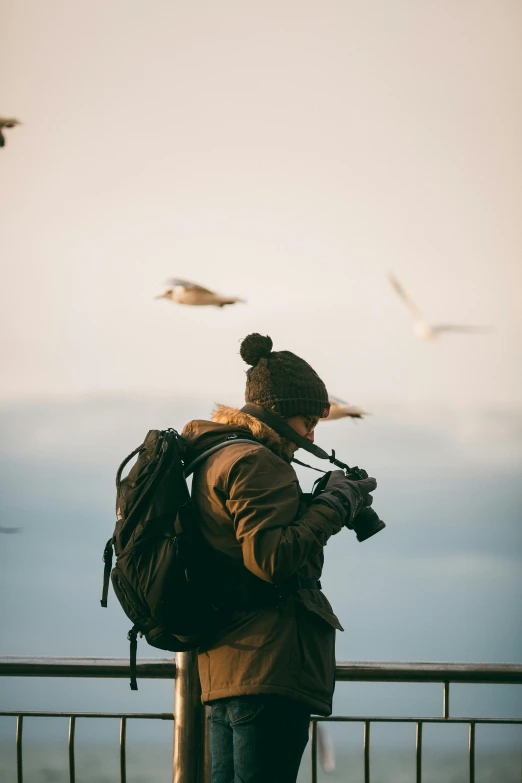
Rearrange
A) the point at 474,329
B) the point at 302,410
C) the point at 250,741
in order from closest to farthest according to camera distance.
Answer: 1. the point at 250,741
2. the point at 302,410
3. the point at 474,329

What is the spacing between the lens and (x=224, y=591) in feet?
7.70

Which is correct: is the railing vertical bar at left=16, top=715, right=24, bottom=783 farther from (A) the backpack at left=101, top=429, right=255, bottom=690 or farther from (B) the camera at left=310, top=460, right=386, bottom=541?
(B) the camera at left=310, top=460, right=386, bottom=541

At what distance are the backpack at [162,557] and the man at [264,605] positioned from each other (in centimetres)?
5

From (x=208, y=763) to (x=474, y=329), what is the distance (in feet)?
16.8

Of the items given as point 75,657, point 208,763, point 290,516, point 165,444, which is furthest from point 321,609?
point 75,657

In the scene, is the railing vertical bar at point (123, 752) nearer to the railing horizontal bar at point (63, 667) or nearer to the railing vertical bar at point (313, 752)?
the railing horizontal bar at point (63, 667)

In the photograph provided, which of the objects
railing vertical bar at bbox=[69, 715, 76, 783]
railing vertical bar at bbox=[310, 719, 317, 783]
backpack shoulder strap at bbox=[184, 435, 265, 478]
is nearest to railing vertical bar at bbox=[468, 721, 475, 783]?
railing vertical bar at bbox=[310, 719, 317, 783]

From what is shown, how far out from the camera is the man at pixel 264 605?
2.27 metres

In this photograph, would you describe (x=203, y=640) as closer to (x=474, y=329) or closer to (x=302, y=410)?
(x=302, y=410)

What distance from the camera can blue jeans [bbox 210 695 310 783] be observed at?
2297 mm

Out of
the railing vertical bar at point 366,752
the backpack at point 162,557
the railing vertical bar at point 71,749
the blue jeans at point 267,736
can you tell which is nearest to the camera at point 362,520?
the backpack at point 162,557

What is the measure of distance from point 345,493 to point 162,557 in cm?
53

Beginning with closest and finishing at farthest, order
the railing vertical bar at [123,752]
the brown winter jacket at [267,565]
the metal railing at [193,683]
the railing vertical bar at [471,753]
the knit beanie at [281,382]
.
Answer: the brown winter jacket at [267,565] < the knit beanie at [281,382] < the metal railing at [193,683] < the railing vertical bar at [123,752] < the railing vertical bar at [471,753]

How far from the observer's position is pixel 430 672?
123 inches
